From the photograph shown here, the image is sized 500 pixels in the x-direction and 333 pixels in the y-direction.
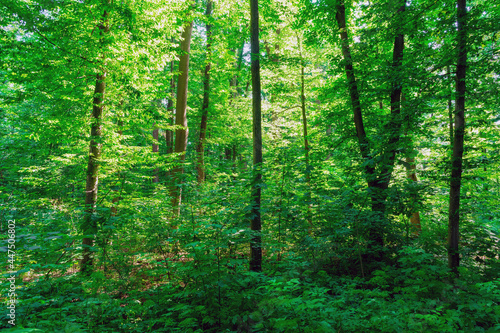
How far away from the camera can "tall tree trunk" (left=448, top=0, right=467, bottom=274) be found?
186 inches

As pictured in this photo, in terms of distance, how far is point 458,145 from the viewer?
5008 mm

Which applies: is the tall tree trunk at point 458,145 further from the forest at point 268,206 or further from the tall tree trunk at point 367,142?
the tall tree trunk at point 367,142

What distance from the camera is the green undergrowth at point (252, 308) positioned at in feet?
10.2

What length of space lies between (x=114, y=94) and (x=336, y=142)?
702 cm

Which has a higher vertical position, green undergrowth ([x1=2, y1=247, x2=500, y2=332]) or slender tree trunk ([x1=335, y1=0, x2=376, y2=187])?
slender tree trunk ([x1=335, y1=0, x2=376, y2=187])

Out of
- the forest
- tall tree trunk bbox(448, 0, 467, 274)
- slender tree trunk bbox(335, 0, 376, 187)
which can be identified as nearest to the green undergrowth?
the forest

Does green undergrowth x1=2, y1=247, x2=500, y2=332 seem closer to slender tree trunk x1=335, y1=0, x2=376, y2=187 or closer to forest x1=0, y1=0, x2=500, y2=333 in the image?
forest x1=0, y1=0, x2=500, y2=333

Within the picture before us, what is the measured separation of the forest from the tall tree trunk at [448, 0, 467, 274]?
0.03 metres

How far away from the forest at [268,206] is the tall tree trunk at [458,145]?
25 mm

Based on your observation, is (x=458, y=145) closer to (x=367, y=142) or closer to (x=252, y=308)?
(x=367, y=142)

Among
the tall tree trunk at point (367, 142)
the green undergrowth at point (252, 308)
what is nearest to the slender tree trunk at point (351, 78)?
the tall tree trunk at point (367, 142)

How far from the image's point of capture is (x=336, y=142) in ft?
26.6

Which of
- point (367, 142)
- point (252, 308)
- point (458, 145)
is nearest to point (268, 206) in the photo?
point (252, 308)

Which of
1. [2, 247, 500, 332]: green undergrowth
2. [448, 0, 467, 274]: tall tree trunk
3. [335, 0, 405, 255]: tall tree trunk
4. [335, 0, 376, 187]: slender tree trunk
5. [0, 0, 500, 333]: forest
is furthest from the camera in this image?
[335, 0, 376, 187]: slender tree trunk
